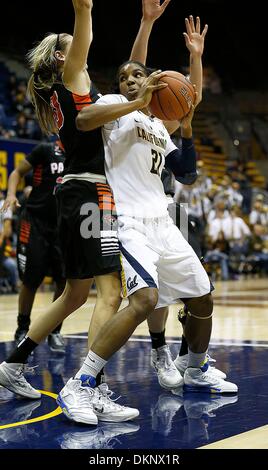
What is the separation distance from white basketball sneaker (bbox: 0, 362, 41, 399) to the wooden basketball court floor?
0.07 m

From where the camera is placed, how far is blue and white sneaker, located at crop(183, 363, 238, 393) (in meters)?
4.34

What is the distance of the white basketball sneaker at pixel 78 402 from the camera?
362 cm

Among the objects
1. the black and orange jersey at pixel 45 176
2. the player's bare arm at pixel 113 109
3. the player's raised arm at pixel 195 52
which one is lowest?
the black and orange jersey at pixel 45 176

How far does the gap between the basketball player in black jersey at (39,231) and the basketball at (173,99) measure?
2401mm

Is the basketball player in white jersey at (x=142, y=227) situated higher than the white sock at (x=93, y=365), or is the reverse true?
the basketball player in white jersey at (x=142, y=227)

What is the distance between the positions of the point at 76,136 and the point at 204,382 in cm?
162

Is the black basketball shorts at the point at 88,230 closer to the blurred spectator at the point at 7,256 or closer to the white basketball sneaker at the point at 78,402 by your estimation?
the white basketball sneaker at the point at 78,402

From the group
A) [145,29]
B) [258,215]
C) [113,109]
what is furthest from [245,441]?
[258,215]

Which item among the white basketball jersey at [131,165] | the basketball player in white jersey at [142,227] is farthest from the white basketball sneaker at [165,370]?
the white basketball jersey at [131,165]

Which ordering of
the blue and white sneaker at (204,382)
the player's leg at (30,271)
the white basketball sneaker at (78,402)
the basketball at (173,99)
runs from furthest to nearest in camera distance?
the player's leg at (30,271) → the blue and white sneaker at (204,382) → the basketball at (173,99) → the white basketball sneaker at (78,402)

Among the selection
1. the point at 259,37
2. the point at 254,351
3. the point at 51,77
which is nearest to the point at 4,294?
the point at 254,351

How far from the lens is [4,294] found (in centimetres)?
1240

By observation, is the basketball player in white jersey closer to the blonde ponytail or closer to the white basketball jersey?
the white basketball jersey
